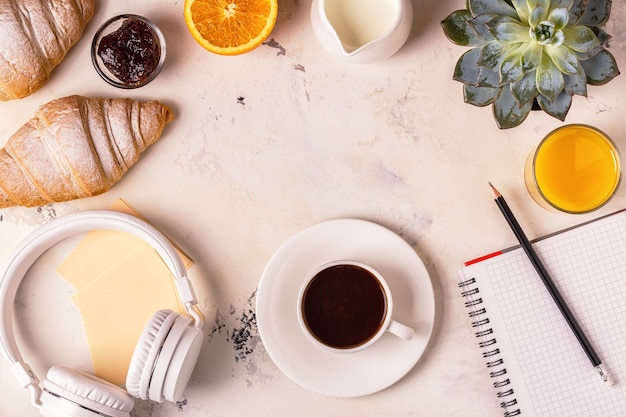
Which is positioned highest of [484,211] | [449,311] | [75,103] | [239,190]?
[75,103]

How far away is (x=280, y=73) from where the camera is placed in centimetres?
131

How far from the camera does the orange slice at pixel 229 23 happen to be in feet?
3.99

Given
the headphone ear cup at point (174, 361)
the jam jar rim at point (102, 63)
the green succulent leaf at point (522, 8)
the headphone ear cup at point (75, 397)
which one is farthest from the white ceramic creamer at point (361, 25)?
the headphone ear cup at point (75, 397)

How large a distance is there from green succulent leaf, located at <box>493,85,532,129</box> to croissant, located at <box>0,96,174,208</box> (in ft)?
2.00

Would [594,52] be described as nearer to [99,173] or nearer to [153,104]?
[153,104]

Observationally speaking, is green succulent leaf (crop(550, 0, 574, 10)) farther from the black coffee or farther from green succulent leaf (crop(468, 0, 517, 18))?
the black coffee

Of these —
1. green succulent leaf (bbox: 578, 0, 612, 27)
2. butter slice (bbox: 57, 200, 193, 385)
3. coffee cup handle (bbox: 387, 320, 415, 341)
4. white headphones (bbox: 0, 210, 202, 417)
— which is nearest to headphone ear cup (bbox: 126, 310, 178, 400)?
white headphones (bbox: 0, 210, 202, 417)

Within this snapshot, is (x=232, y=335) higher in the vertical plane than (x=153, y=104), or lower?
lower

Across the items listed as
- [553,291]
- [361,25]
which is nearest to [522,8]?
[361,25]

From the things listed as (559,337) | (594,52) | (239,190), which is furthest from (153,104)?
(559,337)

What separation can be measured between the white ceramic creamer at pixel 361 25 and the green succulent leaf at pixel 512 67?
0.20 meters

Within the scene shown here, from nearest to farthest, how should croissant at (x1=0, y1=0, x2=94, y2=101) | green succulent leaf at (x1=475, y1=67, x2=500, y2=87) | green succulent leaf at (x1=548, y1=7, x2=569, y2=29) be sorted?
green succulent leaf at (x1=548, y1=7, x2=569, y2=29) < green succulent leaf at (x1=475, y1=67, x2=500, y2=87) < croissant at (x1=0, y1=0, x2=94, y2=101)

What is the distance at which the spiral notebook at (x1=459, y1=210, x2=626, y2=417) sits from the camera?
1.24 m

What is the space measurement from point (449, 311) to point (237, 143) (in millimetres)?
519
